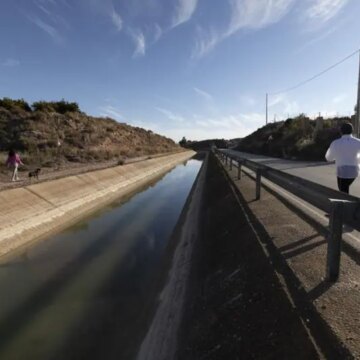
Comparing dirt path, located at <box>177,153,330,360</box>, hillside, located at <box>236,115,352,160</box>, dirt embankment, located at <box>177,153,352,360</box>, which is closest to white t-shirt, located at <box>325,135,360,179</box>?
dirt embankment, located at <box>177,153,352,360</box>

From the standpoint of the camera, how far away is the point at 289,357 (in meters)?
3.65

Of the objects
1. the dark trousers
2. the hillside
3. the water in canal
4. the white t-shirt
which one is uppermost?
the white t-shirt

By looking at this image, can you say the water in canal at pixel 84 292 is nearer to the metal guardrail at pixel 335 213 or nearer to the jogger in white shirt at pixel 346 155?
the metal guardrail at pixel 335 213

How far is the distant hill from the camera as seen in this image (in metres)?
45.2

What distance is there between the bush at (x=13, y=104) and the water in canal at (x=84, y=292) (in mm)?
53672

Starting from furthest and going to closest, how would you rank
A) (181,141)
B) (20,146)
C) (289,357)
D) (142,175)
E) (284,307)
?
(181,141) < (20,146) < (142,175) < (284,307) < (289,357)

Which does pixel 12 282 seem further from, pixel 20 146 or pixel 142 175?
pixel 20 146

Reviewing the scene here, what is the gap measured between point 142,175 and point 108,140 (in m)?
27.1

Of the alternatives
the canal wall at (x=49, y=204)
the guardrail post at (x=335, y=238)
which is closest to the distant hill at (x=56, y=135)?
the canal wall at (x=49, y=204)

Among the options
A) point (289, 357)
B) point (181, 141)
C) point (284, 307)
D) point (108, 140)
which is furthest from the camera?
point (181, 141)

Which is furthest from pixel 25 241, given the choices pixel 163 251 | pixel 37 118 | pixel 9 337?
pixel 37 118

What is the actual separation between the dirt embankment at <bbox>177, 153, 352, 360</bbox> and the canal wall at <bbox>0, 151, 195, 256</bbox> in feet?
26.8

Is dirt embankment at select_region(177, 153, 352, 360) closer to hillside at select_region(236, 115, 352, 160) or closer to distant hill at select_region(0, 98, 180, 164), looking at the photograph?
distant hill at select_region(0, 98, 180, 164)

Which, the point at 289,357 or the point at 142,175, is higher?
the point at 289,357
